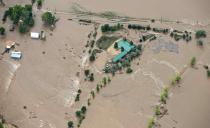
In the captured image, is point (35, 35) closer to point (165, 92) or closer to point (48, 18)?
point (48, 18)

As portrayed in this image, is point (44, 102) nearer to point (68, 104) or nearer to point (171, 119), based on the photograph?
point (68, 104)

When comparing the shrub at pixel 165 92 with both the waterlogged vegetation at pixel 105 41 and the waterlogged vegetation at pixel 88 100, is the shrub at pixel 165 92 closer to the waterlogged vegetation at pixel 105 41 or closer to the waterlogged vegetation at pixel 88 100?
the waterlogged vegetation at pixel 88 100

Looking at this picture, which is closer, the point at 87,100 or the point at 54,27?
the point at 87,100

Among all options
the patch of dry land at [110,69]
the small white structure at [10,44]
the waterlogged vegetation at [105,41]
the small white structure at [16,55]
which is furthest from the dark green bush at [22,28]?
the waterlogged vegetation at [105,41]

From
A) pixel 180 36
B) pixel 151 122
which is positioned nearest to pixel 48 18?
pixel 180 36

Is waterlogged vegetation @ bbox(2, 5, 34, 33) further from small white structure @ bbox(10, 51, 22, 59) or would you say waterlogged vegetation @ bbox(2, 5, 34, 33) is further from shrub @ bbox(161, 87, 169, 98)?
shrub @ bbox(161, 87, 169, 98)

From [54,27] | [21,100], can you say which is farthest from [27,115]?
[54,27]
